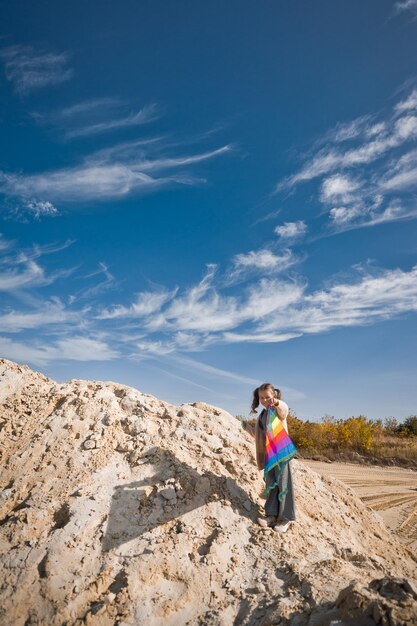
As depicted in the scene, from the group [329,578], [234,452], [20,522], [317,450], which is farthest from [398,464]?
[20,522]

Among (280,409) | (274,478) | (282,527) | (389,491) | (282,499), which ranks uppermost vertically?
(280,409)

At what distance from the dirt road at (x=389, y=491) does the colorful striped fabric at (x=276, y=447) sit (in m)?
2.90

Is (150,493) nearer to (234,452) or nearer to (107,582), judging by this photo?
(107,582)

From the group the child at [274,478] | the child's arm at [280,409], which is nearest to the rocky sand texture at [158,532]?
the child at [274,478]

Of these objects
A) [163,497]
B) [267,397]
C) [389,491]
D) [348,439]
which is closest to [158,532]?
[163,497]

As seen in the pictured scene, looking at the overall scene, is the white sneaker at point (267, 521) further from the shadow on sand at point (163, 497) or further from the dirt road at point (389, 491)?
the dirt road at point (389, 491)

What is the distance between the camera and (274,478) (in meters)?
3.77

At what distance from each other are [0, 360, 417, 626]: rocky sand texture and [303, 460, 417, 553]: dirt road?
2.47 meters

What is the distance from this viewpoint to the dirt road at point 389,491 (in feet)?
23.2

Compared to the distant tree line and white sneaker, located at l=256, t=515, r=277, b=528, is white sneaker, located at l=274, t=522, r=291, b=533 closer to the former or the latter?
white sneaker, located at l=256, t=515, r=277, b=528

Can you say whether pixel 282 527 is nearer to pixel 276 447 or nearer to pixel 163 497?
pixel 276 447

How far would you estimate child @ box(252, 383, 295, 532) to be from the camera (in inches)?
146

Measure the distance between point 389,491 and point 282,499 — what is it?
8806mm

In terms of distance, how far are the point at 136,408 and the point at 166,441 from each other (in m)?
0.77
